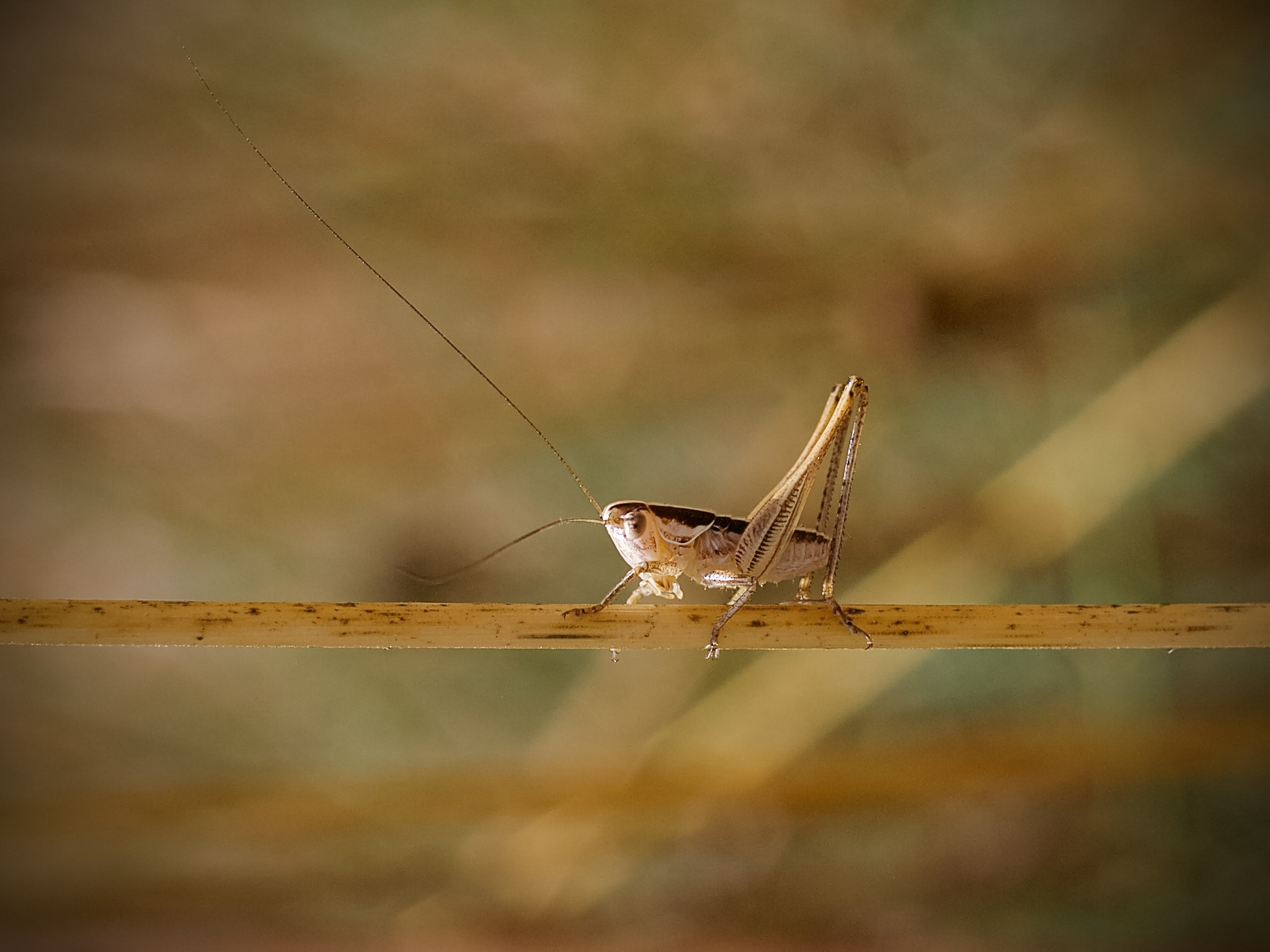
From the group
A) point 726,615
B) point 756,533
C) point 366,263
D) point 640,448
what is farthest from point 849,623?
point 366,263

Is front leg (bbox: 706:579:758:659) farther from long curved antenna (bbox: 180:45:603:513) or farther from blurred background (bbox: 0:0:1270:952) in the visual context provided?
long curved antenna (bbox: 180:45:603:513)

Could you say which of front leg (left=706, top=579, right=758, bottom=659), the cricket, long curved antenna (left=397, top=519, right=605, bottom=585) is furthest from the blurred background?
front leg (left=706, top=579, right=758, bottom=659)

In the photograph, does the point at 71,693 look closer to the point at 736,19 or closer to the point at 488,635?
the point at 488,635

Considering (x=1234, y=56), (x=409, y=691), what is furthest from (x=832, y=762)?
(x=1234, y=56)

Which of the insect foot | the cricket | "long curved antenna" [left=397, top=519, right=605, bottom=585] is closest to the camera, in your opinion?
the insect foot

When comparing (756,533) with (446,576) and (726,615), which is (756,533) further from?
(446,576)

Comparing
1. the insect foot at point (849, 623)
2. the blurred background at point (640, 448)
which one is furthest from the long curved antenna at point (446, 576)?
the insect foot at point (849, 623)
